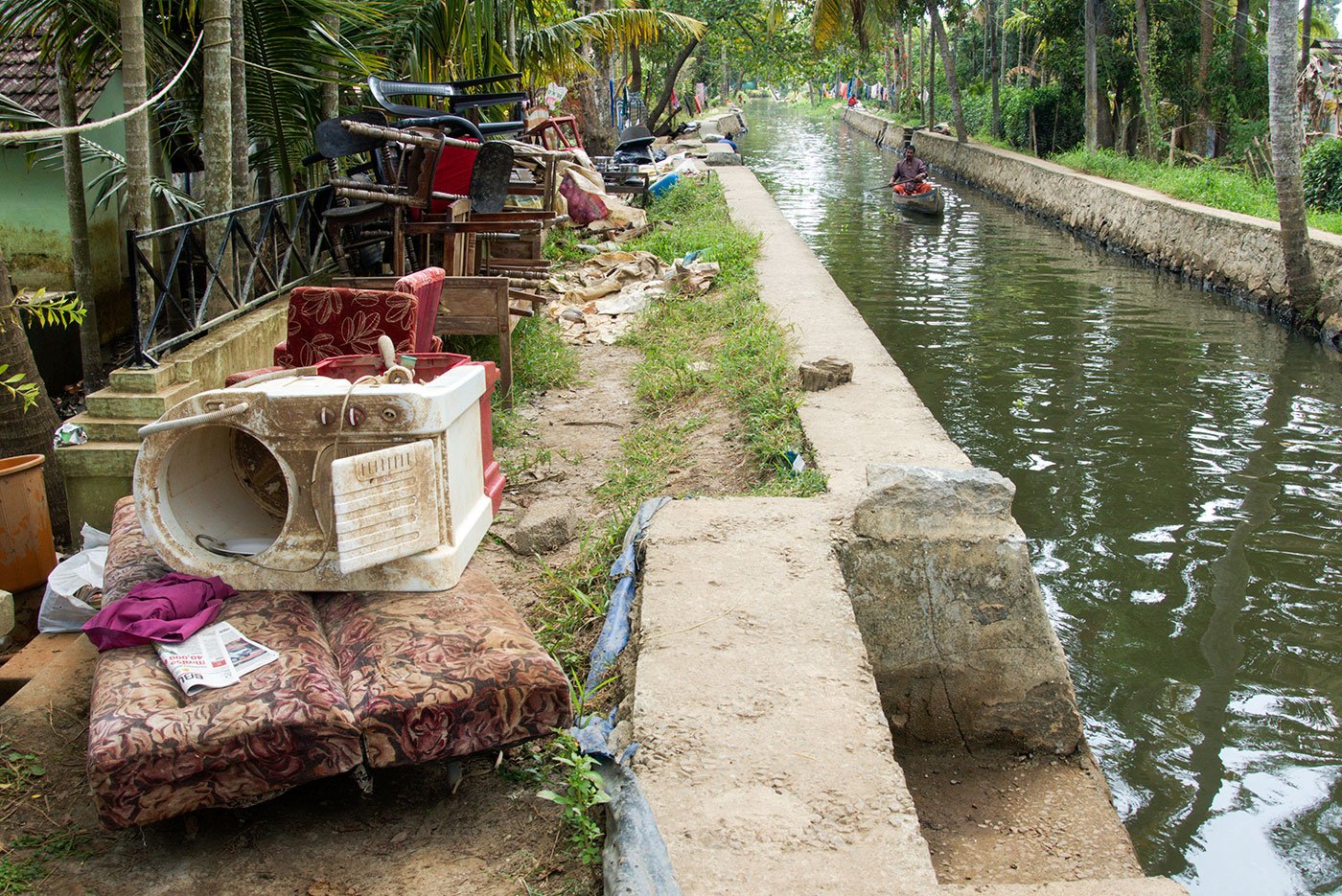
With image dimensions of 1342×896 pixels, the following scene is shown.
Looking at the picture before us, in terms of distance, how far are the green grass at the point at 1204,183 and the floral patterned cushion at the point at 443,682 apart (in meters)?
13.0

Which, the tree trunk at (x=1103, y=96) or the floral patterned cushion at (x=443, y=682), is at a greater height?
the tree trunk at (x=1103, y=96)

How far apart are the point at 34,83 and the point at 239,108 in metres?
3.75

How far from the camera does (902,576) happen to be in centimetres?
456

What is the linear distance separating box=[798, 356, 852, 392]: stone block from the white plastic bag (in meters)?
4.05

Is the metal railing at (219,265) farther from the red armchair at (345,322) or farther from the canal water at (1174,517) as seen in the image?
the canal water at (1174,517)

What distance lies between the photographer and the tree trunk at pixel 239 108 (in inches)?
279

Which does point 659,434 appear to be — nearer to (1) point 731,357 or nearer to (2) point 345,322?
(1) point 731,357

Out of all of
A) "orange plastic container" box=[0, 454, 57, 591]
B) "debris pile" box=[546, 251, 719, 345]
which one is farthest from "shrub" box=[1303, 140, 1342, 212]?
"orange plastic container" box=[0, 454, 57, 591]

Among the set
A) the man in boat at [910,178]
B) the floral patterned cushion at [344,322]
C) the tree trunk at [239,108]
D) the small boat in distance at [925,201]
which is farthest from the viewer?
the man in boat at [910,178]

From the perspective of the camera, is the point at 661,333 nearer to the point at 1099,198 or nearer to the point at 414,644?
the point at 414,644

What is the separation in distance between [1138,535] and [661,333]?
440cm

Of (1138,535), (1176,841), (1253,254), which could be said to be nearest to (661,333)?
(1138,535)

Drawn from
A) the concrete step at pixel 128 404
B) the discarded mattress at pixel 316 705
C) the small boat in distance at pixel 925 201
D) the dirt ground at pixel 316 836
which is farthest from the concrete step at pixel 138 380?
the small boat in distance at pixel 925 201

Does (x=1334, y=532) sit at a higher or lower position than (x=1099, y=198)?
lower
